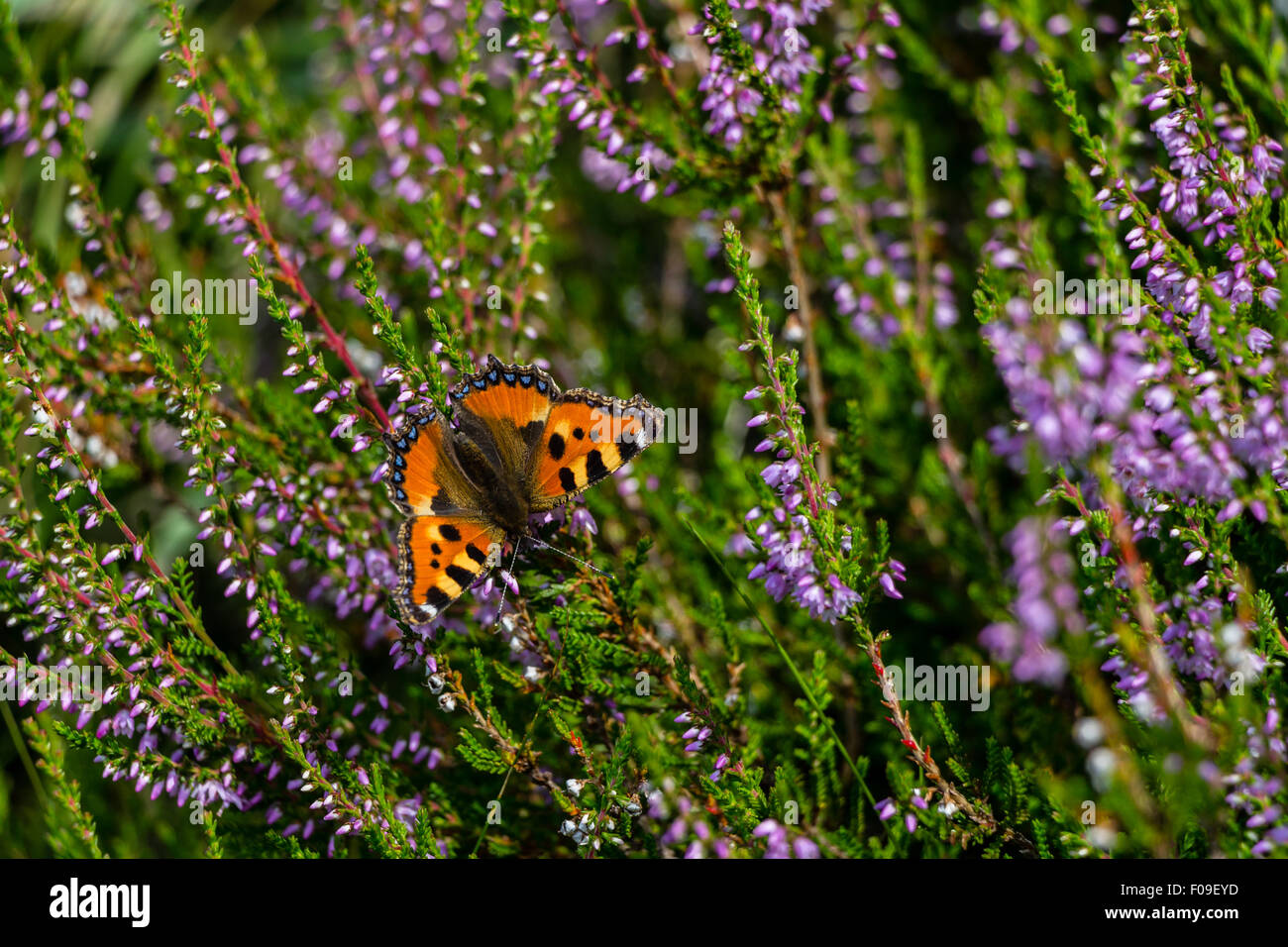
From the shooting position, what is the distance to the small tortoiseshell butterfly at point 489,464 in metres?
2.85

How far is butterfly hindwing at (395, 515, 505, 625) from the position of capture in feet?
9.05

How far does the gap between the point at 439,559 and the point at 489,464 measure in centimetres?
42

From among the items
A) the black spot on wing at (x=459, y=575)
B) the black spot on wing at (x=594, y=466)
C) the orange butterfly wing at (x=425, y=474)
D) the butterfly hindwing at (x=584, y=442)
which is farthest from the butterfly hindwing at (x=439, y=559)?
the black spot on wing at (x=594, y=466)

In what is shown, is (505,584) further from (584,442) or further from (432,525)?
(584,442)

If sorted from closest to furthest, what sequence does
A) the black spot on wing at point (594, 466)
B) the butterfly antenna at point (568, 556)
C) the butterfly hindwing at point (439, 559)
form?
1. the butterfly hindwing at point (439, 559)
2. the butterfly antenna at point (568, 556)
3. the black spot on wing at point (594, 466)

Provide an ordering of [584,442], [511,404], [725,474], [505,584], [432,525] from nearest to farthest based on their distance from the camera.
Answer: [505,584] → [432,525] → [584,442] → [511,404] → [725,474]

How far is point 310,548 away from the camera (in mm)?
3182

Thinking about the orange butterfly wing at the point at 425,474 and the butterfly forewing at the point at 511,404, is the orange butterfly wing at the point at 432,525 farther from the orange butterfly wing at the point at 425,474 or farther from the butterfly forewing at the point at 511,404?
the butterfly forewing at the point at 511,404

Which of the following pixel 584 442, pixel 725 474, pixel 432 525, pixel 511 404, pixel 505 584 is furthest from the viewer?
pixel 725 474

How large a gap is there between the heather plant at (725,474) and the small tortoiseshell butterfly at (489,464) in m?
0.12

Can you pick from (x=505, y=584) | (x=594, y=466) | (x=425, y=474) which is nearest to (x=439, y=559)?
(x=505, y=584)

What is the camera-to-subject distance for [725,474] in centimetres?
403
